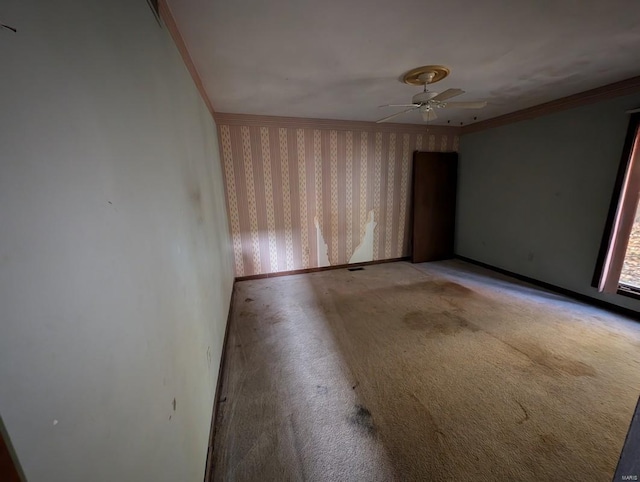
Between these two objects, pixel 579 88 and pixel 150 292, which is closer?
pixel 150 292

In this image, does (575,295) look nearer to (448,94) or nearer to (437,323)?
(437,323)

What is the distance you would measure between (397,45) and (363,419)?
8.09 ft

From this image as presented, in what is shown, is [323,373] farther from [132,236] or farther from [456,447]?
[132,236]

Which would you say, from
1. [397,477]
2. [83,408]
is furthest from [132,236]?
[397,477]

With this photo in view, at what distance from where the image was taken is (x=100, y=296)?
51 cm

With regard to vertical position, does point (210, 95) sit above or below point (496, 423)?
above

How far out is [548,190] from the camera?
3092 millimetres

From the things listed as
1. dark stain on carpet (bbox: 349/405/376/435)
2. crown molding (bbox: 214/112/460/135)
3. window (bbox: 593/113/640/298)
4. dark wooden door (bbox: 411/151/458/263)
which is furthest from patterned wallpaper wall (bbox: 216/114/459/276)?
dark stain on carpet (bbox: 349/405/376/435)

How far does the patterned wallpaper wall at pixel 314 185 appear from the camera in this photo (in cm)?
337

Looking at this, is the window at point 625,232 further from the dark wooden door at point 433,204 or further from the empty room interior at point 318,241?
the dark wooden door at point 433,204

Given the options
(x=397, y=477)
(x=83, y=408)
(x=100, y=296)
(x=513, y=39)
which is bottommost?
(x=397, y=477)

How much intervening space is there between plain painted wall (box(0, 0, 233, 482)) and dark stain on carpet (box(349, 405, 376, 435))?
2.83 ft

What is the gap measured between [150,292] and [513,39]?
257 centimetres

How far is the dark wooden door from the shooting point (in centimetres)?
410
